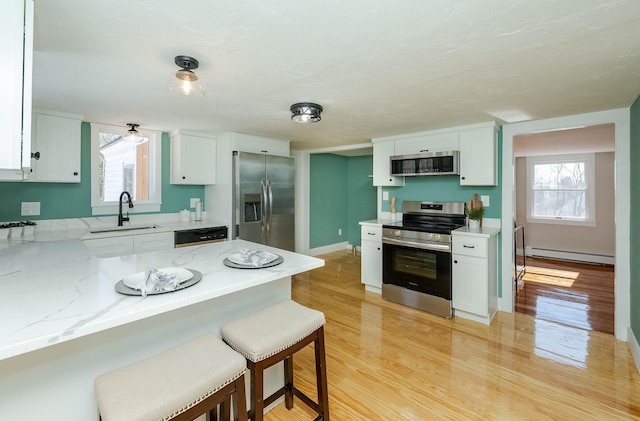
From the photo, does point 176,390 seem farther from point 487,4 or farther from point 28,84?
point 487,4

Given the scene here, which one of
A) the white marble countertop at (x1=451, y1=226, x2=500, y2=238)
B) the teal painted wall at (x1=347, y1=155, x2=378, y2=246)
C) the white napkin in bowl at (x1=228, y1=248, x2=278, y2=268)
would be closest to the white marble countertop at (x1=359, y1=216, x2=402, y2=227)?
the white marble countertop at (x1=451, y1=226, x2=500, y2=238)

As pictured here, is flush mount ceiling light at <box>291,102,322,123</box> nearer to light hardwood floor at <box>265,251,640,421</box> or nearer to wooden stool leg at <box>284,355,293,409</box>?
wooden stool leg at <box>284,355,293,409</box>

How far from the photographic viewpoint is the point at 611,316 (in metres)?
3.11

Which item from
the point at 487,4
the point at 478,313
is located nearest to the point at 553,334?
the point at 478,313

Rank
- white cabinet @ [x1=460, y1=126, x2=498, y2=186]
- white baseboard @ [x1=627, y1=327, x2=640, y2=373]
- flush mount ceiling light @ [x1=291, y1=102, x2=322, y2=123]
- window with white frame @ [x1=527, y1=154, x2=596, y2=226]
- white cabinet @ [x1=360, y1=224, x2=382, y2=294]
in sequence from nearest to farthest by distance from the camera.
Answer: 1. white baseboard @ [x1=627, y1=327, x2=640, y2=373]
2. flush mount ceiling light @ [x1=291, y1=102, x2=322, y2=123]
3. white cabinet @ [x1=460, y1=126, x2=498, y2=186]
4. white cabinet @ [x1=360, y1=224, x2=382, y2=294]
5. window with white frame @ [x1=527, y1=154, x2=596, y2=226]

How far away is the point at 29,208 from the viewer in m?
3.05

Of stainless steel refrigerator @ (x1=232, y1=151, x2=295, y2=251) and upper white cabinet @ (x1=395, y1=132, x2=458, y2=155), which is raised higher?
upper white cabinet @ (x1=395, y1=132, x2=458, y2=155)

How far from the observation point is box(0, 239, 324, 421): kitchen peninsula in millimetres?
986

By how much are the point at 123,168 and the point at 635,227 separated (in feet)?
17.2

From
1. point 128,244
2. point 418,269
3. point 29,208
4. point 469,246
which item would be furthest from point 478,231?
point 29,208

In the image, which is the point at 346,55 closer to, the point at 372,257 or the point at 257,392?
the point at 257,392

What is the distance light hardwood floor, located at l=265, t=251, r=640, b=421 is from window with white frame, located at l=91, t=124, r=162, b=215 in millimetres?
2822

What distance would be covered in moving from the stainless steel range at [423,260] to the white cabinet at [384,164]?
62 cm

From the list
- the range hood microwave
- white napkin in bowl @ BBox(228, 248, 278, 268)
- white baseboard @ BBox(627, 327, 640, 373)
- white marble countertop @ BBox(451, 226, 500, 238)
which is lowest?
white baseboard @ BBox(627, 327, 640, 373)
